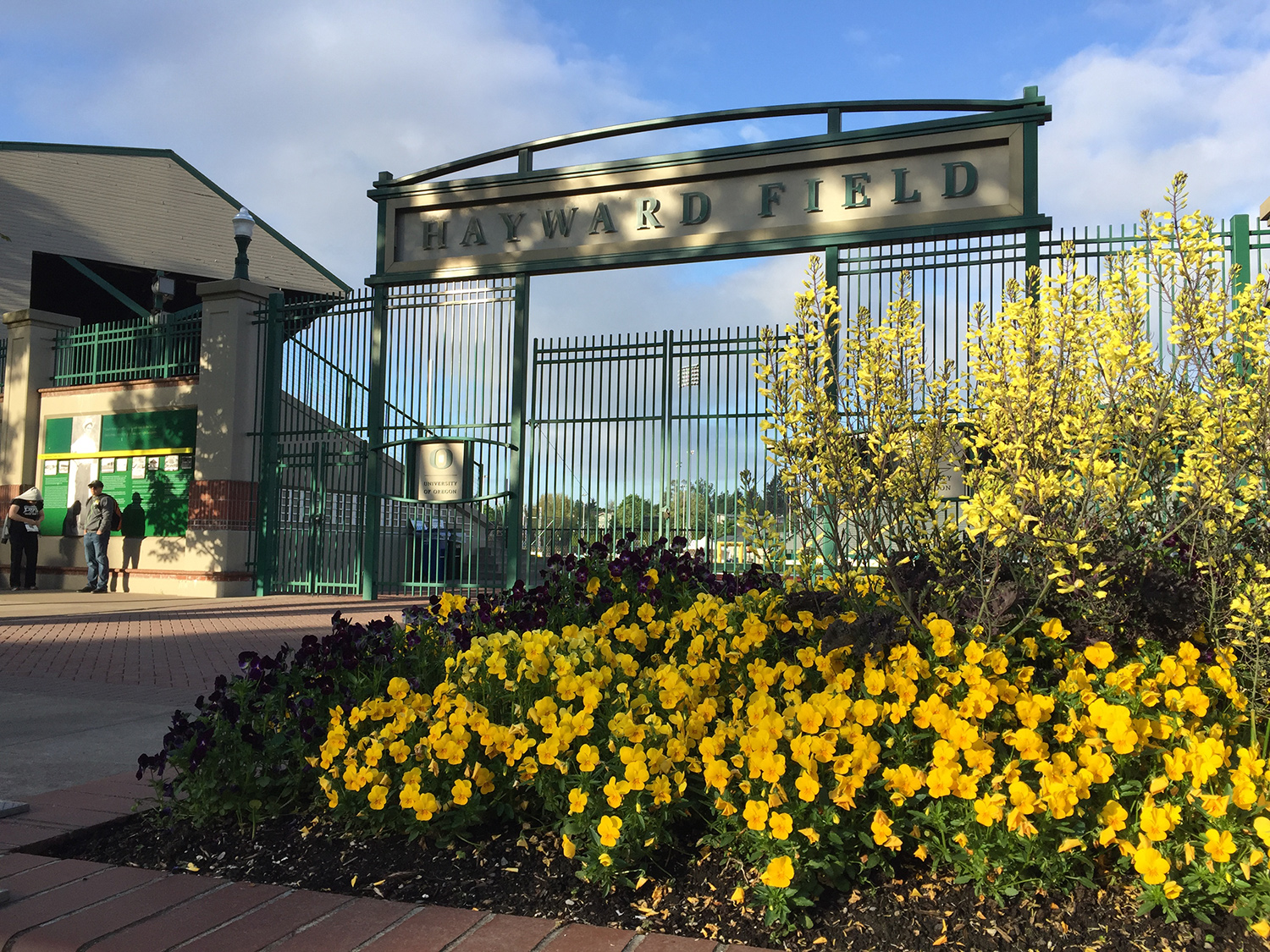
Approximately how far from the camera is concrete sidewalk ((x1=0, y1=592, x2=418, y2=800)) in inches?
169

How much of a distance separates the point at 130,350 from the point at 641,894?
51.8 feet

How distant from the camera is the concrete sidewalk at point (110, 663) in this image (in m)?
4.28

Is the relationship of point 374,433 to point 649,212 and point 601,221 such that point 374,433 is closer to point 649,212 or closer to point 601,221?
point 601,221

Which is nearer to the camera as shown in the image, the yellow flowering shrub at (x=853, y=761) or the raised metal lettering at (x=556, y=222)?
the yellow flowering shrub at (x=853, y=761)

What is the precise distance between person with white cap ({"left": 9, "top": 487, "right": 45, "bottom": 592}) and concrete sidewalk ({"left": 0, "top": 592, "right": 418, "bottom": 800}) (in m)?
1.85

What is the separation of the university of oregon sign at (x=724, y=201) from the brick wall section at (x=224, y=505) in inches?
156

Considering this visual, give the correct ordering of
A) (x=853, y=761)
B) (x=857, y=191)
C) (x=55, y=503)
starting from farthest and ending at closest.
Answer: (x=55, y=503) → (x=857, y=191) → (x=853, y=761)

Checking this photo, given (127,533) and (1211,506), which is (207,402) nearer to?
(127,533)

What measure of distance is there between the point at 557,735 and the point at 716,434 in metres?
8.30

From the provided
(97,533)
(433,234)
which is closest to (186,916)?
(433,234)

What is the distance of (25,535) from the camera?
50.8 feet

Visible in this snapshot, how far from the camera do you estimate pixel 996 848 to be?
2379 millimetres

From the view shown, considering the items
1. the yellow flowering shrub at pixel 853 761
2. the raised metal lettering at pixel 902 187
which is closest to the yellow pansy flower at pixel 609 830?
the yellow flowering shrub at pixel 853 761

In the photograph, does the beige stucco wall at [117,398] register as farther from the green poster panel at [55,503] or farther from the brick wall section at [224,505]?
the brick wall section at [224,505]
